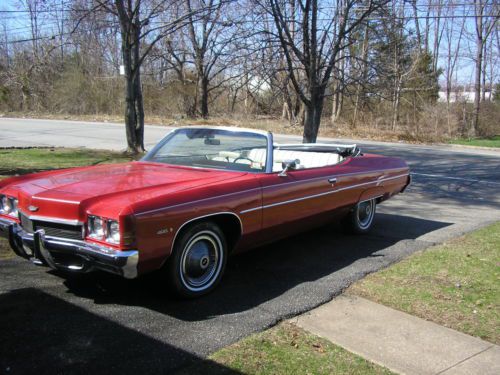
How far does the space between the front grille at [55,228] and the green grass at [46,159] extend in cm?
618

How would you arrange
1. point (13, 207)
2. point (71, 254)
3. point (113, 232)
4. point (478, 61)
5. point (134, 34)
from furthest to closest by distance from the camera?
point (478, 61)
point (134, 34)
point (13, 207)
point (71, 254)
point (113, 232)

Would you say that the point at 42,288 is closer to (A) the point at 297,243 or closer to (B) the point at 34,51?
(A) the point at 297,243

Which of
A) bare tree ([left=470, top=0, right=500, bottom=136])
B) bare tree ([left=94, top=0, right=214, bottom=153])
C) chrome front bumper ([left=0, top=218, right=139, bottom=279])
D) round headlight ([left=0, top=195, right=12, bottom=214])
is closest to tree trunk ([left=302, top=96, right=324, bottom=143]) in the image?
bare tree ([left=94, top=0, right=214, bottom=153])

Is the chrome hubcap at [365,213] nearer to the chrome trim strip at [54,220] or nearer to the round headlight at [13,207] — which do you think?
the chrome trim strip at [54,220]

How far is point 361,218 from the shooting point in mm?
6465

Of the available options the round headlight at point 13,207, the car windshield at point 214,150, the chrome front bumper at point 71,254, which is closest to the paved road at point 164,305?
the chrome front bumper at point 71,254

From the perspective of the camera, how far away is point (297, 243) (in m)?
5.95

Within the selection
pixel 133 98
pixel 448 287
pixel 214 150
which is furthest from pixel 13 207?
pixel 133 98

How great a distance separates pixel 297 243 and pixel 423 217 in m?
2.85

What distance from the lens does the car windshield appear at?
489cm

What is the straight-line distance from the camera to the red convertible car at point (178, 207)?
3.54 m

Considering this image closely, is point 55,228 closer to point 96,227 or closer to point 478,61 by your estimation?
point 96,227

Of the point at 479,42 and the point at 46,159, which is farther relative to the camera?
the point at 479,42

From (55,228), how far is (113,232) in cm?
56
